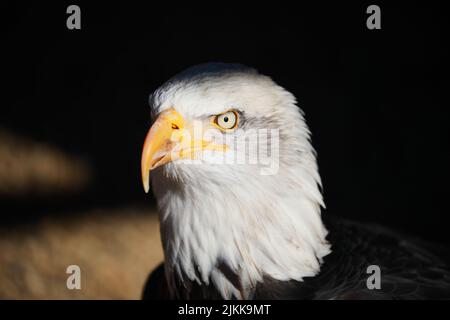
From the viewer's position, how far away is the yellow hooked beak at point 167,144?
1597 millimetres

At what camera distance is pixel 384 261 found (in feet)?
6.73

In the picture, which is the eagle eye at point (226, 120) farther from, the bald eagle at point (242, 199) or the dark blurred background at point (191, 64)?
the dark blurred background at point (191, 64)

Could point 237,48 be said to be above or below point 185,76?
above

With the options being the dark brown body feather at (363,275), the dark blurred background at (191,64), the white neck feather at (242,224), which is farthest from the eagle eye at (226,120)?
the dark blurred background at (191,64)

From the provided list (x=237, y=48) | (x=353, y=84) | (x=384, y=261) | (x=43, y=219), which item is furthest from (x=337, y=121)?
(x=43, y=219)

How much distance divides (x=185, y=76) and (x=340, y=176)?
5.44ft

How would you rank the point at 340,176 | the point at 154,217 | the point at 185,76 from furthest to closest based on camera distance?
1. the point at 340,176
2. the point at 154,217
3. the point at 185,76

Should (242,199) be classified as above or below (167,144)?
below

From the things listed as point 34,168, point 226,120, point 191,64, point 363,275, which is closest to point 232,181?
point 226,120

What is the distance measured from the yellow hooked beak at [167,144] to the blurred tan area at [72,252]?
4.28 feet

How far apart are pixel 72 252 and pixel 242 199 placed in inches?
58.9

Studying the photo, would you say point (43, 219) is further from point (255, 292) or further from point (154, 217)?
point (255, 292)

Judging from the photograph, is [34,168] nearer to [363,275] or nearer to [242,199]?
[242,199]

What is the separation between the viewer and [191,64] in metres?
2.84
